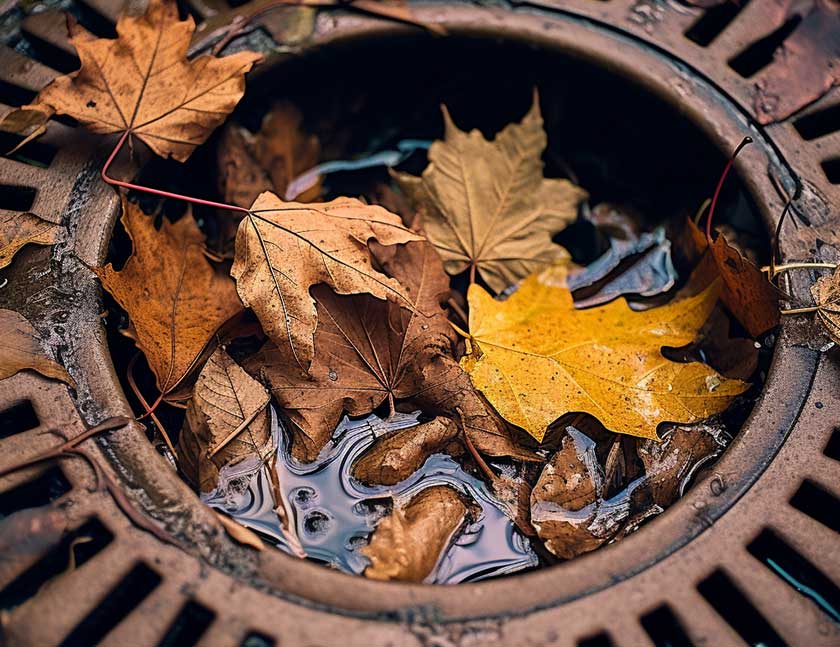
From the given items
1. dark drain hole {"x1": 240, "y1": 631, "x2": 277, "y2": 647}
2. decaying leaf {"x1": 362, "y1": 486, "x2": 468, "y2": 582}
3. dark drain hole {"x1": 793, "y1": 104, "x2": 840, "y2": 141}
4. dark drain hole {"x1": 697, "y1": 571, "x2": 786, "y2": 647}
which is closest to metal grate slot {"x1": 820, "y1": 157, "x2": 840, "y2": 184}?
dark drain hole {"x1": 793, "y1": 104, "x2": 840, "y2": 141}

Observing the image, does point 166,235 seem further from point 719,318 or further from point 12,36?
point 719,318

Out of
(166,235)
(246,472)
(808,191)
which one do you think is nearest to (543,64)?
(808,191)

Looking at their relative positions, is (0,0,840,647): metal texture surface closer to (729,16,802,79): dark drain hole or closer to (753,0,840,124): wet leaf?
(753,0,840,124): wet leaf

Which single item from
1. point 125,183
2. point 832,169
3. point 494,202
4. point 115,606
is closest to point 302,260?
point 125,183

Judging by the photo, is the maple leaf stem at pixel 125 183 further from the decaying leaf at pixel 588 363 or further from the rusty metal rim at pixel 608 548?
the decaying leaf at pixel 588 363

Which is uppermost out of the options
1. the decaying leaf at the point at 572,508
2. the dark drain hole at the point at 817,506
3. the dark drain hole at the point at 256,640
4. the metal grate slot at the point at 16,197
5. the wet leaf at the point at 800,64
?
the wet leaf at the point at 800,64

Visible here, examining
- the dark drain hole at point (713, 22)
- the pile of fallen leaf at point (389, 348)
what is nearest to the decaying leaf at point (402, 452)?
the pile of fallen leaf at point (389, 348)
